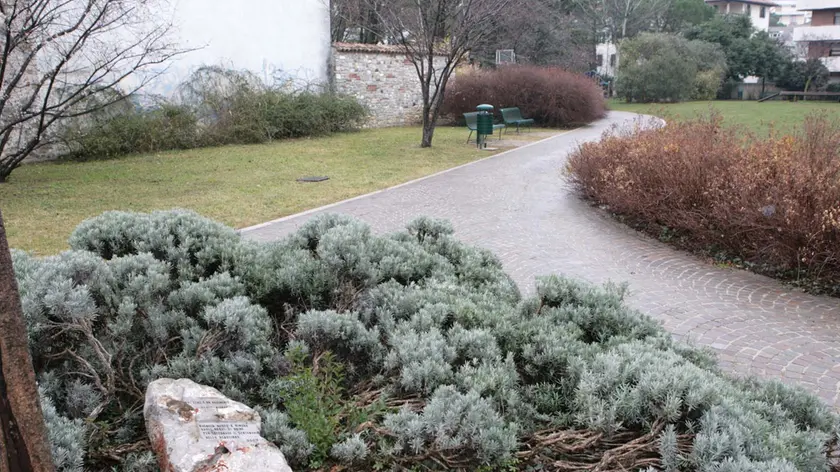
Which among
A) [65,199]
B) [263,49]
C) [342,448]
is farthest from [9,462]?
[263,49]

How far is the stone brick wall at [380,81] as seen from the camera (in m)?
23.5

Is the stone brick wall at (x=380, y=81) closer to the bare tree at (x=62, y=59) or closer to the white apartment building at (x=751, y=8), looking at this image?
the bare tree at (x=62, y=59)

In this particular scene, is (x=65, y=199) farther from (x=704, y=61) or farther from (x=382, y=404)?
(x=704, y=61)

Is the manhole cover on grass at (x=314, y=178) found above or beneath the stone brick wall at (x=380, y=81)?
beneath

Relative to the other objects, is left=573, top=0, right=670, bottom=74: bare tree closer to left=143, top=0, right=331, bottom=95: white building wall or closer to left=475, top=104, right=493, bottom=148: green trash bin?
left=143, top=0, right=331, bottom=95: white building wall

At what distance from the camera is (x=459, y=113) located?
84.2ft

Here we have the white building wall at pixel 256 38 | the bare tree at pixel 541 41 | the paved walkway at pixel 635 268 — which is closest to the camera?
the paved walkway at pixel 635 268

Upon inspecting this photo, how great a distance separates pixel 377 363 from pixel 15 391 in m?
1.67

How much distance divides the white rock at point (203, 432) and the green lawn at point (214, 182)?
501 cm

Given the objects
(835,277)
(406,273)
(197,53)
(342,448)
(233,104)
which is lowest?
(835,277)

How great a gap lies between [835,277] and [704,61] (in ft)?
129

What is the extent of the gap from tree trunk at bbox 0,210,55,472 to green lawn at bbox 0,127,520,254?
550cm

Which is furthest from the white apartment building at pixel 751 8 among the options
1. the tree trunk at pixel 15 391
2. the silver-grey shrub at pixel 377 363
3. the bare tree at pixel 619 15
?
the tree trunk at pixel 15 391

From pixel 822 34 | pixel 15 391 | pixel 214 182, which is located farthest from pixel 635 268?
pixel 822 34
